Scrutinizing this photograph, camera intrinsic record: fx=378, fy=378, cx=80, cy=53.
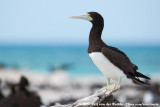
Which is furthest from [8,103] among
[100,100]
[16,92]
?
[100,100]

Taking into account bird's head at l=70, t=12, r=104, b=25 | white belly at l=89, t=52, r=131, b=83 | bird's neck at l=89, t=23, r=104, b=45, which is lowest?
white belly at l=89, t=52, r=131, b=83

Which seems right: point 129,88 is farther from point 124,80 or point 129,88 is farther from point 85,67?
point 85,67

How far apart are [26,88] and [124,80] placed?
3.17 m

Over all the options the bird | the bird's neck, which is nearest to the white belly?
the bird

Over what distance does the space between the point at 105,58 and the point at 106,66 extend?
10 centimetres

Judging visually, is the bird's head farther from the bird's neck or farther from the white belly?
the white belly

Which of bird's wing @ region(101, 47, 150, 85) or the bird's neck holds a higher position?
the bird's neck

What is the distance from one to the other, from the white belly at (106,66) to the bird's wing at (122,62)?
0.05 m

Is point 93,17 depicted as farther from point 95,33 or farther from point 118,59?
point 118,59

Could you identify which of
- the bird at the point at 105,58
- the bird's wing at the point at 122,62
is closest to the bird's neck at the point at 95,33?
the bird at the point at 105,58

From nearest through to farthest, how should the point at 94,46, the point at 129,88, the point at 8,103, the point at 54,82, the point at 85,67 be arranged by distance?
the point at 94,46 → the point at 8,103 → the point at 129,88 → the point at 54,82 → the point at 85,67

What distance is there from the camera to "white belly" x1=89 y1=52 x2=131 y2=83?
4742mm

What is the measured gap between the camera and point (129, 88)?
1463cm

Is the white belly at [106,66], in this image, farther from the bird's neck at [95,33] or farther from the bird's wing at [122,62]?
the bird's neck at [95,33]
